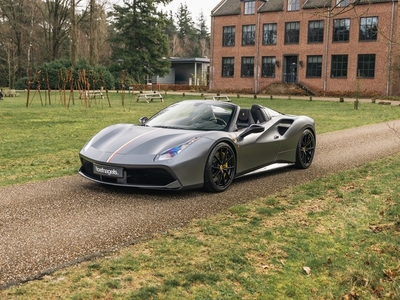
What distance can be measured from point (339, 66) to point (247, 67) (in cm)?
1062

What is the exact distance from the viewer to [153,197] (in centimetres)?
669

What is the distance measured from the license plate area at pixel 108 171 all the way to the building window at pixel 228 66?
50811 millimetres

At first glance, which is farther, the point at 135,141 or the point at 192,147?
the point at 135,141

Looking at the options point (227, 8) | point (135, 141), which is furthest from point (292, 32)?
point (135, 141)

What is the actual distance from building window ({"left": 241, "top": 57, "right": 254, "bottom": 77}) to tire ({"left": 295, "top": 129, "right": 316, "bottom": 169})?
46.8 metres

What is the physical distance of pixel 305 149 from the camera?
917 cm

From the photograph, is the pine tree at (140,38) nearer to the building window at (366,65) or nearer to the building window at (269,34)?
the building window at (269,34)

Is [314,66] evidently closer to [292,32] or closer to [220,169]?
[292,32]

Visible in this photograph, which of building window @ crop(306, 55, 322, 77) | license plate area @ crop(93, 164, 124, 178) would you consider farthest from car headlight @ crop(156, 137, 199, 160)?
building window @ crop(306, 55, 322, 77)

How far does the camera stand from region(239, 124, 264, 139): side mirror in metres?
7.61

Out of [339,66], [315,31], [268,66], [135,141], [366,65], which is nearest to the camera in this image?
[135,141]

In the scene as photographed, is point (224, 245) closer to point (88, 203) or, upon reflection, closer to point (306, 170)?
point (88, 203)

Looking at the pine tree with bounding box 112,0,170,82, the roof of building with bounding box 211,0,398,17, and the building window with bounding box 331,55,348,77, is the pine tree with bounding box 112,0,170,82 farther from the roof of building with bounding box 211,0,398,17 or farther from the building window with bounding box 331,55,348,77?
the building window with bounding box 331,55,348,77

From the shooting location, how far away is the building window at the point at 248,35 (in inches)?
2164
